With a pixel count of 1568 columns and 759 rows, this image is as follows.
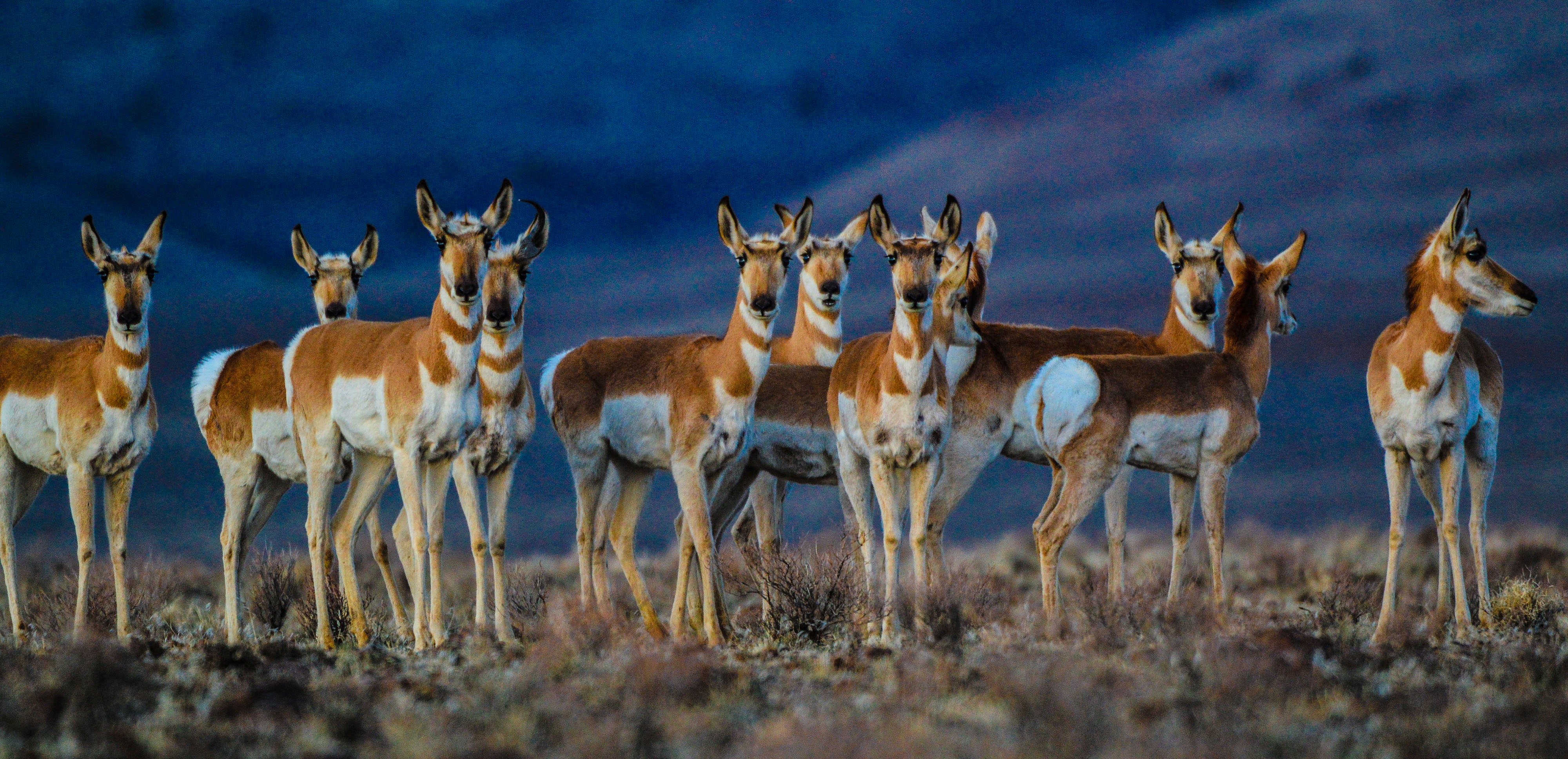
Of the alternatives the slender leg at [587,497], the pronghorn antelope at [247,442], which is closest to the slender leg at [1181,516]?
the slender leg at [587,497]

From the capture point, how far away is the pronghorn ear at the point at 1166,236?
49.8 ft

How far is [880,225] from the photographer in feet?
41.4

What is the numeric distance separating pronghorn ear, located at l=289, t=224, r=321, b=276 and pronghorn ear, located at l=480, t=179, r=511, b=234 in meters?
4.46

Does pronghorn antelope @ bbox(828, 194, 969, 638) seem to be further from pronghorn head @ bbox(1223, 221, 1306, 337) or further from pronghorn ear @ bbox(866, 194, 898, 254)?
pronghorn head @ bbox(1223, 221, 1306, 337)

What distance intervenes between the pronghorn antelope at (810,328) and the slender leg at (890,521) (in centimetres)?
146

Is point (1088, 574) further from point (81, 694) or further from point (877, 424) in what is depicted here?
point (81, 694)

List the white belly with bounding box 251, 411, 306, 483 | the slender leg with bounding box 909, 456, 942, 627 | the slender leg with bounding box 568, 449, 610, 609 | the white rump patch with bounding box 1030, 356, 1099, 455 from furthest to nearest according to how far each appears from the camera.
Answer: the white belly with bounding box 251, 411, 306, 483 < the slender leg with bounding box 568, 449, 610, 609 < the white rump patch with bounding box 1030, 356, 1099, 455 < the slender leg with bounding box 909, 456, 942, 627

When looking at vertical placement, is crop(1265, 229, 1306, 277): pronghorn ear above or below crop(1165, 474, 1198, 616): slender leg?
above

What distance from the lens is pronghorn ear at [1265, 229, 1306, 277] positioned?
15.1 metres

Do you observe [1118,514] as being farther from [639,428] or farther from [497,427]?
[497,427]

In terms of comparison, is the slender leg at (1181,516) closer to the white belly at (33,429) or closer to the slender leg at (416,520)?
the slender leg at (416,520)

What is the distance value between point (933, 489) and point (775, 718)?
191 inches

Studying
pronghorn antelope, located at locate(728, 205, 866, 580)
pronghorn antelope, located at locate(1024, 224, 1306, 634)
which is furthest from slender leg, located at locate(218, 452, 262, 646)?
pronghorn antelope, located at locate(1024, 224, 1306, 634)

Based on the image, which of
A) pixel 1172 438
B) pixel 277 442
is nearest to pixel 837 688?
pixel 1172 438
